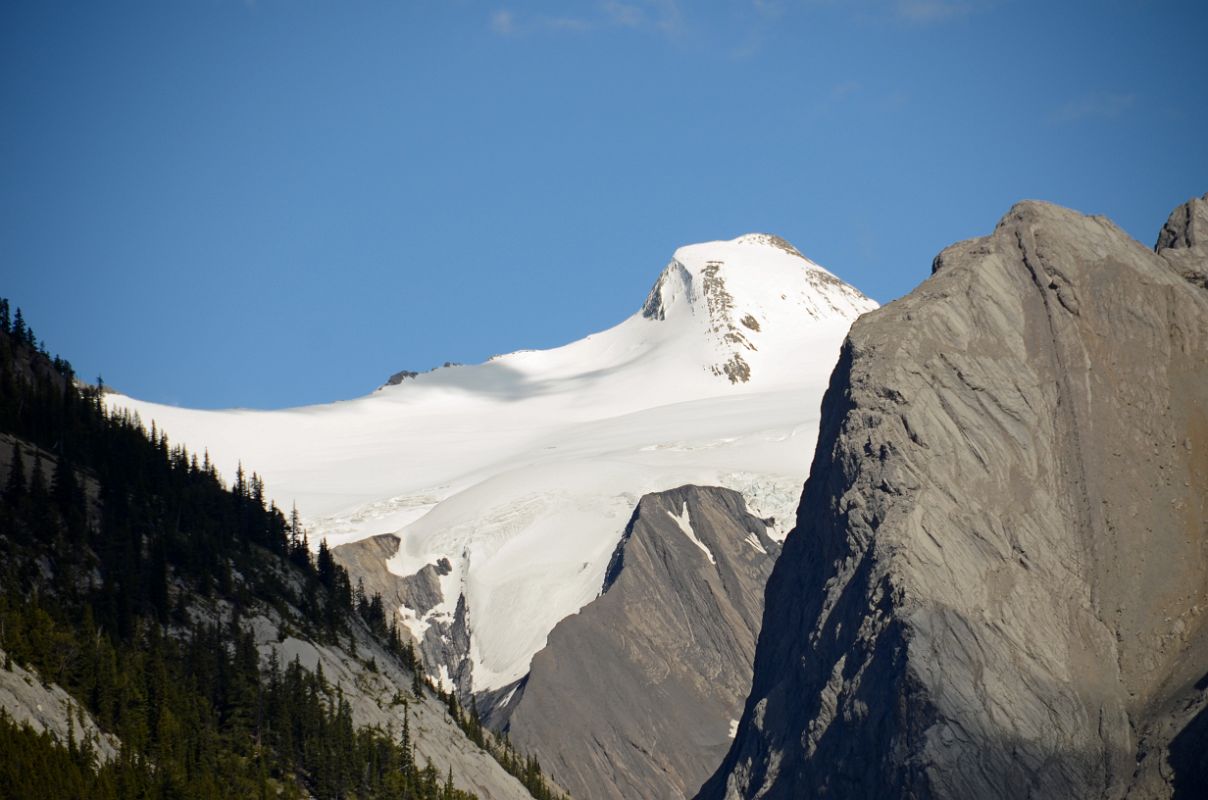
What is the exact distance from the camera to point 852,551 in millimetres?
130750

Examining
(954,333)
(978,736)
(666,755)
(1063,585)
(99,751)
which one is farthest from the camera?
(666,755)

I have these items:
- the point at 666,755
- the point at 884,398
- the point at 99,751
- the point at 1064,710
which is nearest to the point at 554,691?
the point at 666,755

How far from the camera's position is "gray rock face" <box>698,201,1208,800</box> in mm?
119438

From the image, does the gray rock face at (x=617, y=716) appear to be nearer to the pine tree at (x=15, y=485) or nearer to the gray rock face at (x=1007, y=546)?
the gray rock face at (x=1007, y=546)

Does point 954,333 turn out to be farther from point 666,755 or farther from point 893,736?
point 666,755

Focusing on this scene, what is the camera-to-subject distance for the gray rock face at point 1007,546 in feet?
392

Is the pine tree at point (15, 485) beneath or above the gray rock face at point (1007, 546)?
above

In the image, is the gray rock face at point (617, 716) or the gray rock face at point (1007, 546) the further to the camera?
the gray rock face at point (617, 716)

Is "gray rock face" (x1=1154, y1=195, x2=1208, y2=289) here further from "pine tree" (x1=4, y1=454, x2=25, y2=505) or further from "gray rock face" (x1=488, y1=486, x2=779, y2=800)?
"pine tree" (x1=4, y1=454, x2=25, y2=505)

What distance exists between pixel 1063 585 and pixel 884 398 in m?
14.5

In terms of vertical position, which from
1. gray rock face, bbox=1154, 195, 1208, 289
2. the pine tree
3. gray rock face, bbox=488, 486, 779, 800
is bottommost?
gray rock face, bbox=488, 486, 779, 800

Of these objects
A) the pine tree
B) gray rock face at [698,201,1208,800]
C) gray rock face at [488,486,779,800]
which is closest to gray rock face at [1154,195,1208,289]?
gray rock face at [698,201,1208,800]

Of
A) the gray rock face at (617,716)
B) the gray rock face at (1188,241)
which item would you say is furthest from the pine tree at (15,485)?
the gray rock face at (1188,241)

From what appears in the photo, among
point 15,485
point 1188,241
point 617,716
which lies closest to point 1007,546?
point 1188,241
